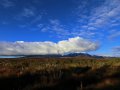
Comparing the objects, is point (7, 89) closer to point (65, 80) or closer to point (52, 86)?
point (52, 86)

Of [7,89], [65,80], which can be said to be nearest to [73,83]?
[65,80]

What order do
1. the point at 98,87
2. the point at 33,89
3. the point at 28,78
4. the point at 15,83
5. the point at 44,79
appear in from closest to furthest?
the point at 33,89 < the point at 98,87 < the point at 15,83 < the point at 44,79 < the point at 28,78

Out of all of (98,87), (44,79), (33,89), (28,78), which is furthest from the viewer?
(28,78)

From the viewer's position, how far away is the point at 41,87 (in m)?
10.4

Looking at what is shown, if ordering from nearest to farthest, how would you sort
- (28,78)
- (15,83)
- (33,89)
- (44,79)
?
(33,89) < (15,83) < (44,79) < (28,78)

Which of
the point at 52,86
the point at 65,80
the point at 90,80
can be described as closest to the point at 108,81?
the point at 90,80

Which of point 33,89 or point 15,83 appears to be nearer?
point 33,89

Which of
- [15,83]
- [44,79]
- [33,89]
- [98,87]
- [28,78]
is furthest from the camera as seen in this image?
[28,78]

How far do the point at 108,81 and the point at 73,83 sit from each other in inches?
70.5

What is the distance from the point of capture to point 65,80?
40.2ft

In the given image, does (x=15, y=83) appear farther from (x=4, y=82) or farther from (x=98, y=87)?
(x=98, y=87)

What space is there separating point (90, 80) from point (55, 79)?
6.37 ft

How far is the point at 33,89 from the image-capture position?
999cm

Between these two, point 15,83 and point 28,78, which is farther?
point 28,78
